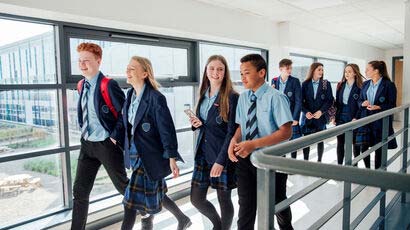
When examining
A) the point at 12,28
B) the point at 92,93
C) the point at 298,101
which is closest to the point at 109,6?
the point at 12,28

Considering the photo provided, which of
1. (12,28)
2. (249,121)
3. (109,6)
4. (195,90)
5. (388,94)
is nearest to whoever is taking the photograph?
(249,121)

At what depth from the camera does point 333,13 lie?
18.0 ft

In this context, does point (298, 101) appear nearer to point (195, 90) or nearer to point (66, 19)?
point (195, 90)

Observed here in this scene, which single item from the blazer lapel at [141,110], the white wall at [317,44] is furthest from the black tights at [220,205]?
the white wall at [317,44]

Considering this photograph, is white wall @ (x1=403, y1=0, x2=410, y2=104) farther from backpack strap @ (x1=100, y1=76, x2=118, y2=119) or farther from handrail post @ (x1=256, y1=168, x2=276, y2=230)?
handrail post @ (x1=256, y1=168, x2=276, y2=230)

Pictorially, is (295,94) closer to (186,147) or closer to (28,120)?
(186,147)

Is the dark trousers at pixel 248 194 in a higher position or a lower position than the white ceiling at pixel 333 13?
lower

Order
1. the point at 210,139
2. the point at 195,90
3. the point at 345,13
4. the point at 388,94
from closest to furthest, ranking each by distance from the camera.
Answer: the point at 210,139
the point at 388,94
the point at 195,90
the point at 345,13

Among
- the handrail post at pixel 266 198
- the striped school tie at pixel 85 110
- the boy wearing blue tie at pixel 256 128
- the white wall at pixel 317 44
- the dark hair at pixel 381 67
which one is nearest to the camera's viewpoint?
the handrail post at pixel 266 198

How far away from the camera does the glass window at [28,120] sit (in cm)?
294

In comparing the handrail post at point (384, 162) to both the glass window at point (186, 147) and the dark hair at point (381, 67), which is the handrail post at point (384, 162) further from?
the glass window at point (186, 147)

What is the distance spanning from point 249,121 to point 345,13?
4328 millimetres

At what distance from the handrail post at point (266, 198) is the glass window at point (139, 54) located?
277 centimetres

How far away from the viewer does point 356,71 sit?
173 inches
